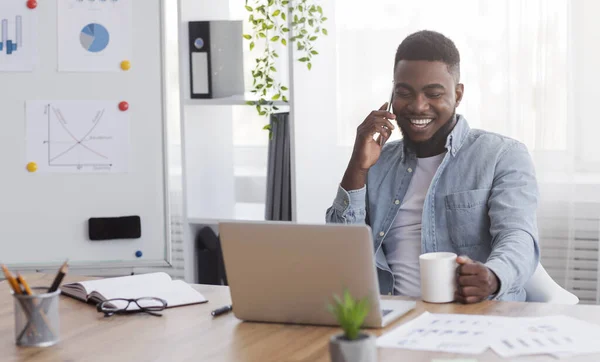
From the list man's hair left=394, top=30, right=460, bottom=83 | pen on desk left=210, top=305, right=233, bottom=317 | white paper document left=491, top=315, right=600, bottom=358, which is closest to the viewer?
white paper document left=491, top=315, right=600, bottom=358

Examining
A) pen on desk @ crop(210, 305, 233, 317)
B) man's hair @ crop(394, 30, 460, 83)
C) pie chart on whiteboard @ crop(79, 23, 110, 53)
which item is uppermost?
pie chart on whiteboard @ crop(79, 23, 110, 53)

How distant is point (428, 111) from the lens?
2.39m

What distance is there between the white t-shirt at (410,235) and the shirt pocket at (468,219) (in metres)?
0.10

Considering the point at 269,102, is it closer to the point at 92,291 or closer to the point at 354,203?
the point at 354,203

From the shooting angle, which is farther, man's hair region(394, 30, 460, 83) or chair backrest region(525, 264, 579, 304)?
man's hair region(394, 30, 460, 83)

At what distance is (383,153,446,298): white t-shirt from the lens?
90.8 inches

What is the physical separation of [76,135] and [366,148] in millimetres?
1157

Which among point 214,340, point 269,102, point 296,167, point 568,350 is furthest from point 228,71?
point 568,350

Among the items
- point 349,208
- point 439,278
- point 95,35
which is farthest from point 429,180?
point 95,35

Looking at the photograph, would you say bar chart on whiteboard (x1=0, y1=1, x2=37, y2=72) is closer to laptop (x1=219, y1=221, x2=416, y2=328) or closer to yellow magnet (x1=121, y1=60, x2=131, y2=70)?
yellow magnet (x1=121, y1=60, x2=131, y2=70)

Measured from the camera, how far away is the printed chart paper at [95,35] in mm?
3031

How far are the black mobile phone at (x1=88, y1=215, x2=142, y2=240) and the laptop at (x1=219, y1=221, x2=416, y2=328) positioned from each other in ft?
4.52

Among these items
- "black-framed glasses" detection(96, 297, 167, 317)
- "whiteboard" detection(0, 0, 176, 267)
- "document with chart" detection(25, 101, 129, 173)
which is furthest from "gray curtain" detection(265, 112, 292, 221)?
"black-framed glasses" detection(96, 297, 167, 317)

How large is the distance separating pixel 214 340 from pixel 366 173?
35.5 inches
